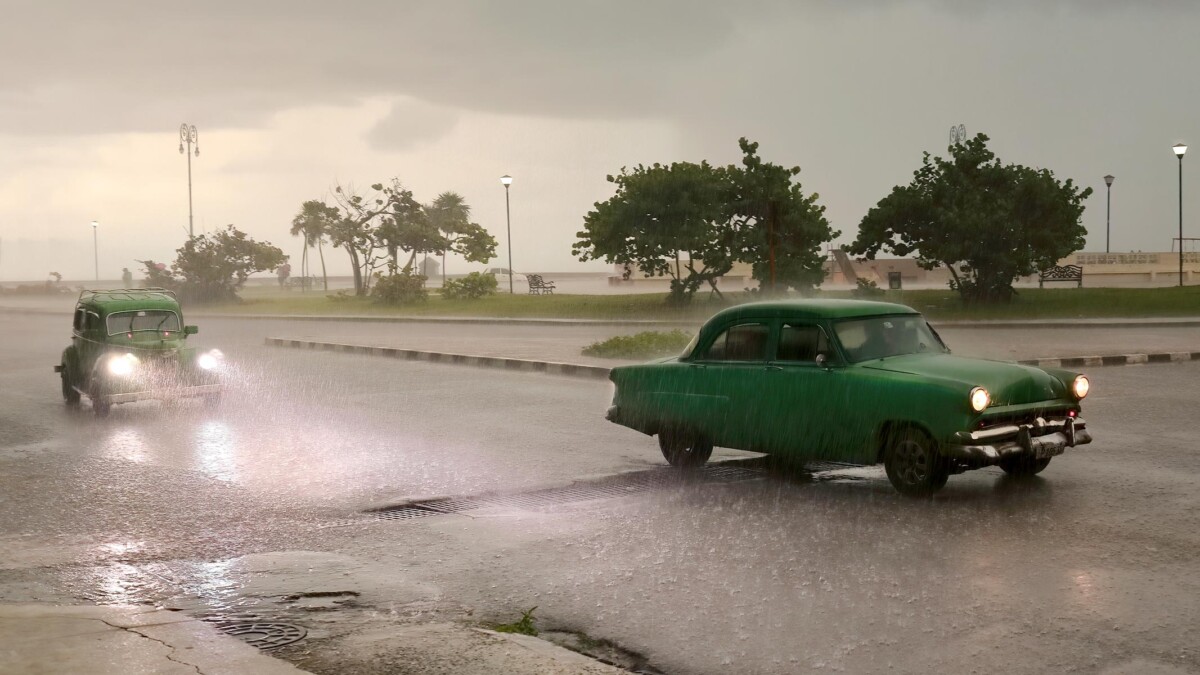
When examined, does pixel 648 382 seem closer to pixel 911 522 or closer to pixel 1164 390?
pixel 911 522

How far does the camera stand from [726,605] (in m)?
5.87

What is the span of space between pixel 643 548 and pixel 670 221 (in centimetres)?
3112

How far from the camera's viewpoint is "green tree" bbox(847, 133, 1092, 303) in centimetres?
3431

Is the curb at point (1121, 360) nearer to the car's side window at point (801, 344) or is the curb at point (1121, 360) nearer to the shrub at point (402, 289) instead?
the car's side window at point (801, 344)

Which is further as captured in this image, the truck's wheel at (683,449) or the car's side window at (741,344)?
the truck's wheel at (683,449)

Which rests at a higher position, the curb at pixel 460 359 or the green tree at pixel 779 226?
the green tree at pixel 779 226

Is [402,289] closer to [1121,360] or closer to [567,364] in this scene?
[567,364]

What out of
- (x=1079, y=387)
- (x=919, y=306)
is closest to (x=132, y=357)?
(x=1079, y=387)

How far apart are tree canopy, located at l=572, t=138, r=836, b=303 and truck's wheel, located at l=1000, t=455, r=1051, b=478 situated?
90.1ft

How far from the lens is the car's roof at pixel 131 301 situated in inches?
618

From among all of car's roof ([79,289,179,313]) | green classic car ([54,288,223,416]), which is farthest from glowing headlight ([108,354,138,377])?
car's roof ([79,289,179,313])

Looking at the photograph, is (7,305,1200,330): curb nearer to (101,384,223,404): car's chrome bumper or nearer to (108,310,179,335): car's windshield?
(108,310,179,335): car's windshield

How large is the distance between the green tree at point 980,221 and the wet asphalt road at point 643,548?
22.2m

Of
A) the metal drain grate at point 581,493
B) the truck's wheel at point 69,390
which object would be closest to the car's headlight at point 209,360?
the truck's wheel at point 69,390
